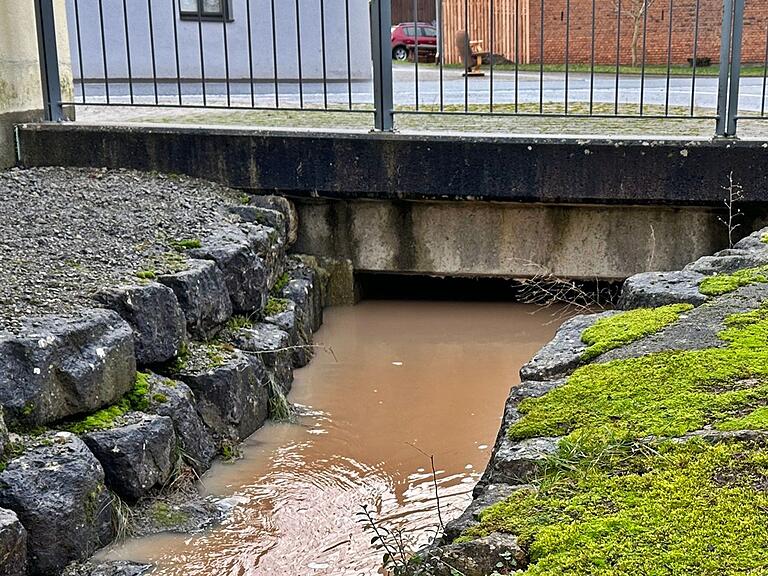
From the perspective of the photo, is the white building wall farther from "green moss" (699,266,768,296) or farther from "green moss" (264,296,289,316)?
"green moss" (699,266,768,296)

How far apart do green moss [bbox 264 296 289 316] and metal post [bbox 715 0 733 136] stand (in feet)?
9.85

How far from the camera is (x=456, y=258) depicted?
7.35 m

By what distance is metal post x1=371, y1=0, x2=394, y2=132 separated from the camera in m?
6.82

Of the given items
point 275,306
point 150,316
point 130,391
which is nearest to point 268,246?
point 275,306

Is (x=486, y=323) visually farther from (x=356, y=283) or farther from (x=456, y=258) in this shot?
(x=356, y=283)

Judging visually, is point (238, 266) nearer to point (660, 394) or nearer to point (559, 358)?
point (559, 358)

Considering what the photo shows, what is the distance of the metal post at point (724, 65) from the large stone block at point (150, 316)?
3752 mm

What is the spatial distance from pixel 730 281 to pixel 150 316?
258 cm

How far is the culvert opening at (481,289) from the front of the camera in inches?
290

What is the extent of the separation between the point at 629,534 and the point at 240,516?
98.2 inches

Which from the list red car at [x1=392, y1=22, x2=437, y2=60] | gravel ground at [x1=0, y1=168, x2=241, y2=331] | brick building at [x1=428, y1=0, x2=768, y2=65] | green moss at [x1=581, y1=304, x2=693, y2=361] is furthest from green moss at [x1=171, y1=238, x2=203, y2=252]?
red car at [x1=392, y1=22, x2=437, y2=60]

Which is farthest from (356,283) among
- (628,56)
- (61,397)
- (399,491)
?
(628,56)

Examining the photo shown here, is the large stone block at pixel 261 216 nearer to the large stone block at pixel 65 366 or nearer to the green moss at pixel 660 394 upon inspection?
the large stone block at pixel 65 366

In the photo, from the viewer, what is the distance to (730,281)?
415 cm
